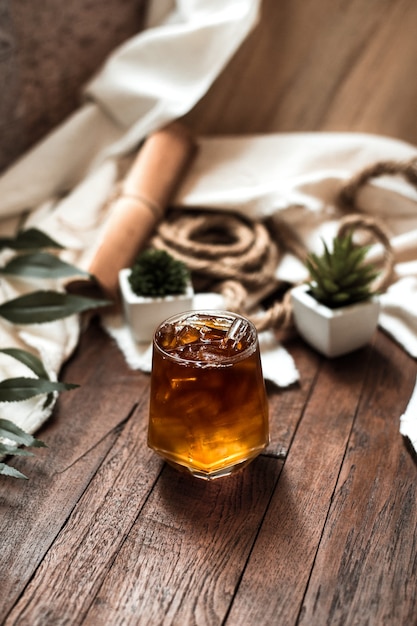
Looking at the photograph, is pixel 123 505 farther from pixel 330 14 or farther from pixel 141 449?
pixel 330 14

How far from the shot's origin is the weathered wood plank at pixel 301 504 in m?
0.91

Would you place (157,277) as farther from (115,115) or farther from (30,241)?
(115,115)

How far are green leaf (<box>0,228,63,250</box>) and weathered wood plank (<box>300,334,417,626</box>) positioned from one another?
27.7 inches

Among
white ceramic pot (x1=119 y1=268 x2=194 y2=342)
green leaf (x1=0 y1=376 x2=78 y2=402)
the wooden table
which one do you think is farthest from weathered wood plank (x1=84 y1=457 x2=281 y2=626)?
white ceramic pot (x1=119 y1=268 x2=194 y2=342)

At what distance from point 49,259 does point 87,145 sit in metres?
0.50

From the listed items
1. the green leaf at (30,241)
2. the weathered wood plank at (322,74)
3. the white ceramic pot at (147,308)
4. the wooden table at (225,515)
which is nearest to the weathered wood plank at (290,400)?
the wooden table at (225,515)

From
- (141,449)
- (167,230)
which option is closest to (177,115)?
(167,230)

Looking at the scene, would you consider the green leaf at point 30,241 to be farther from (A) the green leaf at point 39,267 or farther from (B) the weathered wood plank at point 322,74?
(B) the weathered wood plank at point 322,74

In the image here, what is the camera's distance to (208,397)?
1.00m

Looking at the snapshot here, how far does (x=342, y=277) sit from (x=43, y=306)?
0.56 metres

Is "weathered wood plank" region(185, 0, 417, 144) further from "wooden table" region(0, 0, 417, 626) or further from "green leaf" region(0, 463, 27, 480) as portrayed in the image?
"green leaf" region(0, 463, 27, 480)

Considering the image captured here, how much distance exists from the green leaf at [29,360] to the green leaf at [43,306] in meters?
0.10

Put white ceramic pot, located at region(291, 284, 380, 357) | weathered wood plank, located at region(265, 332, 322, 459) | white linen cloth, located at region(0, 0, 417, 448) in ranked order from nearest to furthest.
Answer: weathered wood plank, located at region(265, 332, 322, 459)
white ceramic pot, located at region(291, 284, 380, 357)
white linen cloth, located at region(0, 0, 417, 448)

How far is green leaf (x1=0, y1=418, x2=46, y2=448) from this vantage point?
1.09 meters
